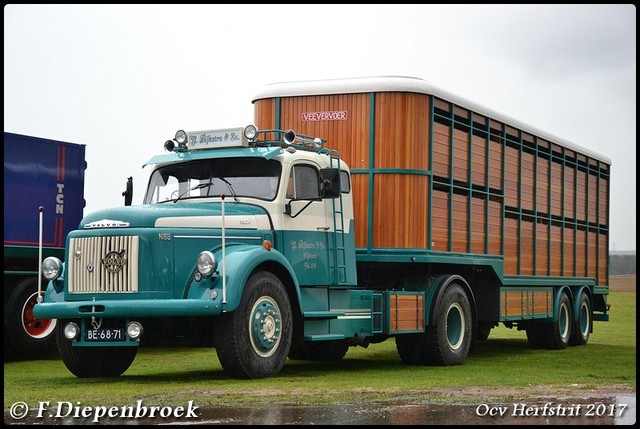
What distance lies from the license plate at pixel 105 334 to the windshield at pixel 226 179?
2275 mm

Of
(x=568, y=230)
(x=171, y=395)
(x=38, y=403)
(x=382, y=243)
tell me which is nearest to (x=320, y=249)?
(x=382, y=243)

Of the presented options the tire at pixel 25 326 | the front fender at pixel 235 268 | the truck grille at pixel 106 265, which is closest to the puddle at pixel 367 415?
the front fender at pixel 235 268

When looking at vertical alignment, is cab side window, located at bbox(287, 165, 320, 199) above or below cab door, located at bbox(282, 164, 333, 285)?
above

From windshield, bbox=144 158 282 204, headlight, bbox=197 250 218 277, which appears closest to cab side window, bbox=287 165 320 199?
windshield, bbox=144 158 282 204

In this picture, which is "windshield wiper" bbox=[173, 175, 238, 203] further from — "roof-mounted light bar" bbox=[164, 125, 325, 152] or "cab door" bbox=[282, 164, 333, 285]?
"cab door" bbox=[282, 164, 333, 285]

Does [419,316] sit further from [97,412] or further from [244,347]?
[97,412]

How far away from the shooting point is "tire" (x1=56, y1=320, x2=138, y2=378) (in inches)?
513

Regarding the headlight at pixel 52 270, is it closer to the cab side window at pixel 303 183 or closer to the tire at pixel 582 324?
the cab side window at pixel 303 183

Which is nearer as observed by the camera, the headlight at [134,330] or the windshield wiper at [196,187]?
the headlight at [134,330]

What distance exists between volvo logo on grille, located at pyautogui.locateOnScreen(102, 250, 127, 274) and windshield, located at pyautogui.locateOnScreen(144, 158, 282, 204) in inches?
66.7

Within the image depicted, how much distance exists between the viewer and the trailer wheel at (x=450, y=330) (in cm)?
1589

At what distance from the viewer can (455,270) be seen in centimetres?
→ 1750

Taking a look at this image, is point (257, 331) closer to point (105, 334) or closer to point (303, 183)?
point (105, 334)

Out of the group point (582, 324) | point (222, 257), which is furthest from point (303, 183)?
point (582, 324)
